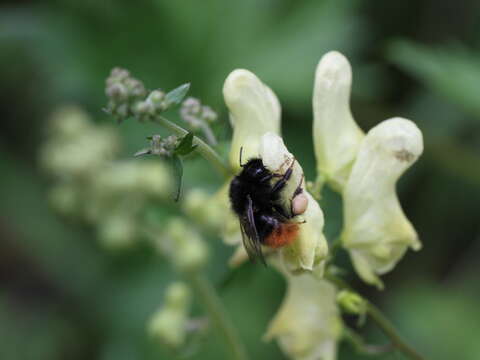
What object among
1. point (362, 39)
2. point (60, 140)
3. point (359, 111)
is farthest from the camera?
point (362, 39)

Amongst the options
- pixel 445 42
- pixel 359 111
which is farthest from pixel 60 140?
pixel 445 42

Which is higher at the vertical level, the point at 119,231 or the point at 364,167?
the point at 364,167

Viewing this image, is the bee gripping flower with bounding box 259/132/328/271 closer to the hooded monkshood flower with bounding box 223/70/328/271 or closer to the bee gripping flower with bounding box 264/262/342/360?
the hooded monkshood flower with bounding box 223/70/328/271

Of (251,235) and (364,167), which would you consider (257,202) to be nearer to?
(251,235)

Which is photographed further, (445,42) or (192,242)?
(445,42)

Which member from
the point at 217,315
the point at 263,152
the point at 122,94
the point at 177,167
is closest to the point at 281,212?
the point at 263,152

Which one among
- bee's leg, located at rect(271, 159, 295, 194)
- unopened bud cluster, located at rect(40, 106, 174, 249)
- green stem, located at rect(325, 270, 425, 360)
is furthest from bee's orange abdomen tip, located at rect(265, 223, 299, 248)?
unopened bud cluster, located at rect(40, 106, 174, 249)

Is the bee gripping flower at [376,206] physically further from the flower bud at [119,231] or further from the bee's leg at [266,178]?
the flower bud at [119,231]

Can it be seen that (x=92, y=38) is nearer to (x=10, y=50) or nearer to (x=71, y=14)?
(x=71, y=14)
